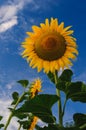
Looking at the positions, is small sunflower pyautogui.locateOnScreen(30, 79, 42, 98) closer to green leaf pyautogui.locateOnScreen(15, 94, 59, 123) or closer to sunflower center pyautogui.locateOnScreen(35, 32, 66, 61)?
sunflower center pyautogui.locateOnScreen(35, 32, 66, 61)

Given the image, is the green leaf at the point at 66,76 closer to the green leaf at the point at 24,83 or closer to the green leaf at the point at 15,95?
the green leaf at the point at 24,83

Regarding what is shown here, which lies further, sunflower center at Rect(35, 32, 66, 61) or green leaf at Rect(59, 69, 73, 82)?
sunflower center at Rect(35, 32, 66, 61)

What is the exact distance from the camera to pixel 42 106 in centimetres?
417

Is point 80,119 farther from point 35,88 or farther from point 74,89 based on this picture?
point 35,88

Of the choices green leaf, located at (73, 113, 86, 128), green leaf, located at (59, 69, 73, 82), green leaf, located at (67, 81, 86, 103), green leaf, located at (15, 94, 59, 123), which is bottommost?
green leaf, located at (73, 113, 86, 128)

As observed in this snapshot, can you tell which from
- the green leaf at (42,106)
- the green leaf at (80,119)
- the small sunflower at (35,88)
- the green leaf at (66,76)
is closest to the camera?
the green leaf at (42,106)

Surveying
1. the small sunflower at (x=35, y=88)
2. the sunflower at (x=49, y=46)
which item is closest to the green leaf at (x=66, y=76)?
the sunflower at (x=49, y=46)

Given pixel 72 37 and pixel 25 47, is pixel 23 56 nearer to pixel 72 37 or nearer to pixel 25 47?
pixel 25 47

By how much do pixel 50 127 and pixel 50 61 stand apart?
4.78 ft

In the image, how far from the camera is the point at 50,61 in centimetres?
508

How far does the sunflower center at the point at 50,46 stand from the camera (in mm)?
5047

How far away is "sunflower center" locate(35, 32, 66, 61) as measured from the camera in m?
5.05

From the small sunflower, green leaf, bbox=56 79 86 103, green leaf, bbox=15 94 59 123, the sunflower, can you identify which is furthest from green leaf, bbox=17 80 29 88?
green leaf, bbox=56 79 86 103

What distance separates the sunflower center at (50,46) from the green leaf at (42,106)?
3.42 ft
